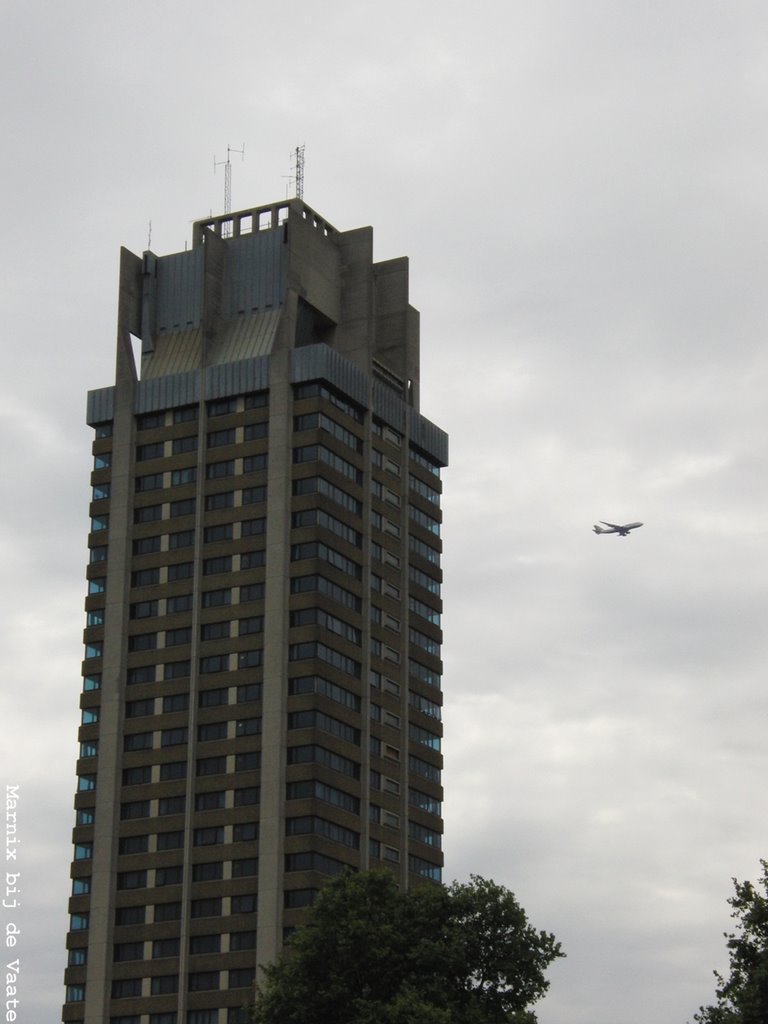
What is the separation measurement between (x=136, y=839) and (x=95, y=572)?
80.5 ft

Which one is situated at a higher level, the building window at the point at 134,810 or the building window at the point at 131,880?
the building window at the point at 134,810

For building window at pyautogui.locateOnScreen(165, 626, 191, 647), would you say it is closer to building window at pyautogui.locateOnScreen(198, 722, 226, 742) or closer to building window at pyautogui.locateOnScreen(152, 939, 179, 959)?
building window at pyautogui.locateOnScreen(198, 722, 226, 742)

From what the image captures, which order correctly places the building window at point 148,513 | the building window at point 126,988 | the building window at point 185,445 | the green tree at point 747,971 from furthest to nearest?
the building window at point 185,445
the building window at point 148,513
the building window at point 126,988
the green tree at point 747,971

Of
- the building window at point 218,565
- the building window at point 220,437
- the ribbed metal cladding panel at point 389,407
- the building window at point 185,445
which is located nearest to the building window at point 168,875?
the building window at point 218,565

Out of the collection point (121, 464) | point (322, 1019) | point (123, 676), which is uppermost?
point (121, 464)

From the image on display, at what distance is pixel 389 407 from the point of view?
7008 inches

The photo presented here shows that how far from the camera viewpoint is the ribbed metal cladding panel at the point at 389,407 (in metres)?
176

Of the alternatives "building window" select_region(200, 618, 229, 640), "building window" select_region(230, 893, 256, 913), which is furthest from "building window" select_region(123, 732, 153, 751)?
"building window" select_region(230, 893, 256, 913)

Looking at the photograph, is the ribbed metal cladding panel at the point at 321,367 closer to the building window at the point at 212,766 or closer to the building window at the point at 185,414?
the building window at the point at 185,414

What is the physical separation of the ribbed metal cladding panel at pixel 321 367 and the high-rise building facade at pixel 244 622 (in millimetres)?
219

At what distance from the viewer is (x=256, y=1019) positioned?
114m

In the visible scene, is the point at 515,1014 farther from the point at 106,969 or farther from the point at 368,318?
the point at 368,318

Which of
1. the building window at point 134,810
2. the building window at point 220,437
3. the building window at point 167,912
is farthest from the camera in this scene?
the building window at point 220,437

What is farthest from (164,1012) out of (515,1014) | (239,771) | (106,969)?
(515,1014)
